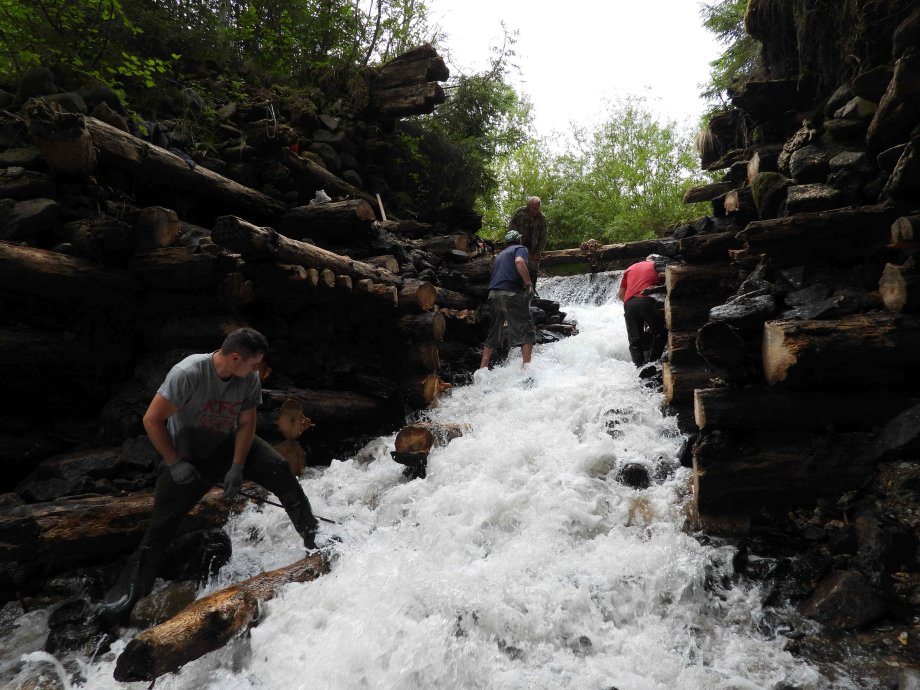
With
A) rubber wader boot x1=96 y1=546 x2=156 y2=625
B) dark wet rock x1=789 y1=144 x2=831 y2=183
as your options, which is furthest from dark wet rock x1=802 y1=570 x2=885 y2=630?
rubber wader boot x1=96 y1=546 x2=156 y2=625

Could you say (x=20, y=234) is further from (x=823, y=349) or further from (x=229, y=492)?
(x=823, y=349)

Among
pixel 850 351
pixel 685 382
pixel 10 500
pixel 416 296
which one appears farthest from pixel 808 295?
pixel 10 500

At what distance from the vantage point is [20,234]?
4.86m

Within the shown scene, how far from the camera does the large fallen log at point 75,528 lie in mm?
3824

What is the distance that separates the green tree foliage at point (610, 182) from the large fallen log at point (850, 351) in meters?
19.8

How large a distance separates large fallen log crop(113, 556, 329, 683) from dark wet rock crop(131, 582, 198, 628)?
60 centimetres

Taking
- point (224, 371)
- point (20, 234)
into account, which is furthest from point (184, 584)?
point (20, 234)

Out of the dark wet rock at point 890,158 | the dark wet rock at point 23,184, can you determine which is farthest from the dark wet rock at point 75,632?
the dark wet rock at point 890,158

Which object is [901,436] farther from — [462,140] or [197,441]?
[462,140]

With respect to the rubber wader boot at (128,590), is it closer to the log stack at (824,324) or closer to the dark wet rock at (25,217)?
the dark wet rock at (25,217)

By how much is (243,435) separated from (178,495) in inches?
24.1

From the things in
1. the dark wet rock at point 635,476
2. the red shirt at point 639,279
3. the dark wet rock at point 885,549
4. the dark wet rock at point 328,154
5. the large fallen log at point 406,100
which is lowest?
the dark wet rock at point 635,476

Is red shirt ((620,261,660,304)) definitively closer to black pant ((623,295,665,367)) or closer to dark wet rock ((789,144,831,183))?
black pant ((623,295,665,367))

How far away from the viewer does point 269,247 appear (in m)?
5.54
